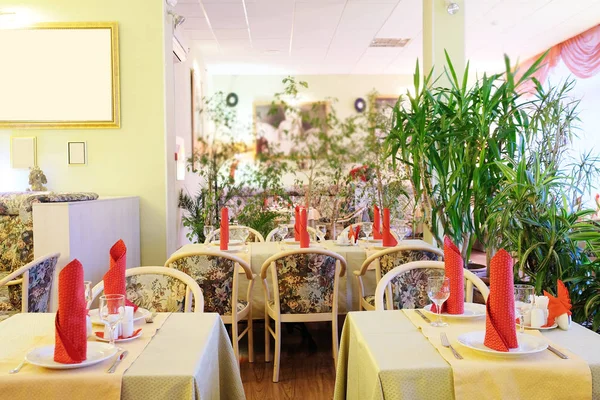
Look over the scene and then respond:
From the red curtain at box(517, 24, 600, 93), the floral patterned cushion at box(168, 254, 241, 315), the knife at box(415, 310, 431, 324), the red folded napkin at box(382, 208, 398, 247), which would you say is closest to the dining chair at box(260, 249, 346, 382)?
the floral patterned cushion at box(168, 254, 241, 315)

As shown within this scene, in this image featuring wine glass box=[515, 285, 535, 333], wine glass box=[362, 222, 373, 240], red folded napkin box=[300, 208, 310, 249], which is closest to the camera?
wine glass box=[515, 285, 535, 333]

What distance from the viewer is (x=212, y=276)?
3.27 metres

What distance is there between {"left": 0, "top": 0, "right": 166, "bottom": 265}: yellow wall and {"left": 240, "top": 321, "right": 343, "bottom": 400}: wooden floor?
1.86 metres

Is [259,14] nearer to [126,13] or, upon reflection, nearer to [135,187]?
[126,13]

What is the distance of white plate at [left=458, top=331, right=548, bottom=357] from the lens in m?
1.63

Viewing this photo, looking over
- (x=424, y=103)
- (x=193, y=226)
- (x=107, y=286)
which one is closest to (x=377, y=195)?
(x=193, y=226)

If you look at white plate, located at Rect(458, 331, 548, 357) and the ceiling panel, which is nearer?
white plate, located at Rect(458, 331, 548, 357)

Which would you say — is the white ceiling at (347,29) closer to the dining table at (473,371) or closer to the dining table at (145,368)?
the dining table at (145,368)

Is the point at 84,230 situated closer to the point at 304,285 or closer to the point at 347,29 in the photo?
the point at 304,285

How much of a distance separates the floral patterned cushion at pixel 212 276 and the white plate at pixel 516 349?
5.71 ft

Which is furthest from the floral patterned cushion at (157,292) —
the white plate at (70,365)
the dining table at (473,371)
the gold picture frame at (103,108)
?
the gold picture frame at (103,108)

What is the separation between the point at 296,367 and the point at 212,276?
0.94 metres

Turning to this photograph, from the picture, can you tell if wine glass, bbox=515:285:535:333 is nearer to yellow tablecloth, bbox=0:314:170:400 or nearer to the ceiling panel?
yellow tablecloth, bbox=0:314:170:400

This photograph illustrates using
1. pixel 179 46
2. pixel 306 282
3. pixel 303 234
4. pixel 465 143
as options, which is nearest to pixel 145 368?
pixel 306 282
